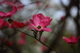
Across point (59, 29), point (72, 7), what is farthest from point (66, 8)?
point (59, 29)

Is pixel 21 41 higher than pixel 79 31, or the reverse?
pixel 79 31

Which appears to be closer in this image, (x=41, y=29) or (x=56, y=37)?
(x=41, y=29)

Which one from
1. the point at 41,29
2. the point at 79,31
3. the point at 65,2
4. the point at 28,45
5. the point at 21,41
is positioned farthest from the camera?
the point at 28,45

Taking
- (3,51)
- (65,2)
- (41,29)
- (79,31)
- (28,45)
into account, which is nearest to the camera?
(41,29)

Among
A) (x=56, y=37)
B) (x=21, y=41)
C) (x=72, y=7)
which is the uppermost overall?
(x=72, y=7)

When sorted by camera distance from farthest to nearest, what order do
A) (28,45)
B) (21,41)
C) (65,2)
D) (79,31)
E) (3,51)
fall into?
1. (28,45)
2. (21,41)
3. (65,2)
4. (79,31)
5. (3,51)

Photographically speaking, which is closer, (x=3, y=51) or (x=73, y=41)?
(x=73, y=41)

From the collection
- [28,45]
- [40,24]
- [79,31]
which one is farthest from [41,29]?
[28,45]

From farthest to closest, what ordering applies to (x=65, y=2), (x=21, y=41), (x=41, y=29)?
(x=21, y=41), (x=65, y=2), (x=41, y=29)

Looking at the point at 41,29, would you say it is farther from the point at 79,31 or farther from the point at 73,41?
the point at 79,31

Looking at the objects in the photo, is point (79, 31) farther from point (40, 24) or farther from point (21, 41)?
point (21, 41)
